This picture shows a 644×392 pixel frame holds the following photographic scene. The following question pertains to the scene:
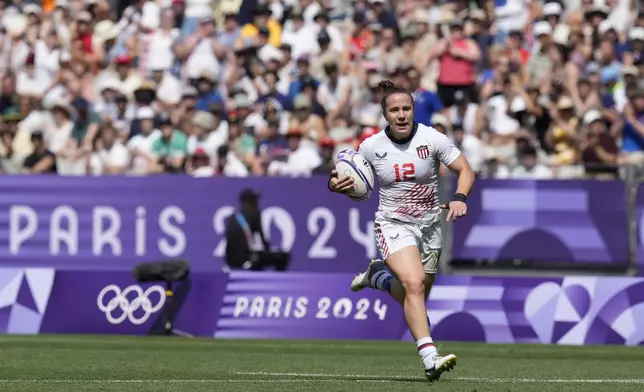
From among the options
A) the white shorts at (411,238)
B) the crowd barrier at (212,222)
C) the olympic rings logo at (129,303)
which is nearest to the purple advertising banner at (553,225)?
the crowd barrier at (212,222)

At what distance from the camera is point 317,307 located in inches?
755

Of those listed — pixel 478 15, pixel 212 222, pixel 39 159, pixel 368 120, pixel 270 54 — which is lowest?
pixel 212 222

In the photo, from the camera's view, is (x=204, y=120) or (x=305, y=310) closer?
(x=305, y=310)

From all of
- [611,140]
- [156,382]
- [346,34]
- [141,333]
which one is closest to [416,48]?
[346,34]

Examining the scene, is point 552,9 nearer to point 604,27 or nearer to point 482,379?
point 604,27

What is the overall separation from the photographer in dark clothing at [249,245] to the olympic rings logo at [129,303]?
8.46ft

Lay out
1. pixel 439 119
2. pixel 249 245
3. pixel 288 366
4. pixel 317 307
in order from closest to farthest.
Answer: pixel 288 366 → pixel 317 307 → pixel 249 245 → pixel 439 119

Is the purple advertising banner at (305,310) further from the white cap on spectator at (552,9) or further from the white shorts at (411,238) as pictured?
the white cap on spectator at (552,9)

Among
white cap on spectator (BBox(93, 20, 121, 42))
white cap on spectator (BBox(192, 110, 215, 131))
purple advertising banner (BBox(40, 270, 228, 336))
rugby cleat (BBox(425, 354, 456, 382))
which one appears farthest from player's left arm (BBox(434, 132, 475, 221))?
white cap on spectator (BBox(93, 20, 121, 42))

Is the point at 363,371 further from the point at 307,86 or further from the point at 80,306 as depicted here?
the point at 307,86

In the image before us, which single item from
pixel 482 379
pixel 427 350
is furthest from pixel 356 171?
pixel 482 379

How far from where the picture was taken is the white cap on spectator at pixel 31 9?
93.9ft

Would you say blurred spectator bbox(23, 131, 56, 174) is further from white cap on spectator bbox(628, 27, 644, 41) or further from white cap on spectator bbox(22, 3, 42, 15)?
white cap on spectator bbox(628, 27, 644, 41)

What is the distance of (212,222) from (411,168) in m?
10.3
